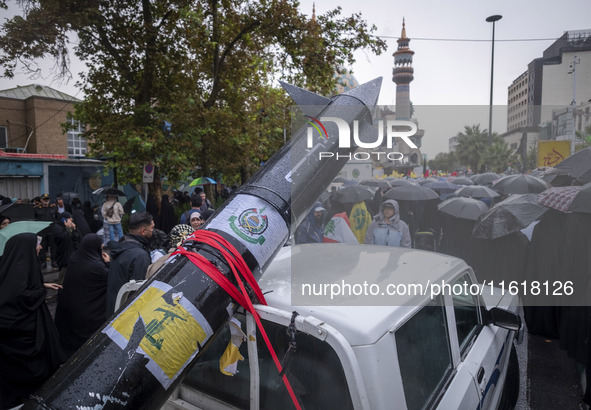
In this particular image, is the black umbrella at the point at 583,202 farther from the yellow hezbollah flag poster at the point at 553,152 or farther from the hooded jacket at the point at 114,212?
the hooded jacket at the point at 114,212

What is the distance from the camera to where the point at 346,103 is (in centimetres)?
314

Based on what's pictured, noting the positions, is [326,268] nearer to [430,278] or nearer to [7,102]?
[430,278]

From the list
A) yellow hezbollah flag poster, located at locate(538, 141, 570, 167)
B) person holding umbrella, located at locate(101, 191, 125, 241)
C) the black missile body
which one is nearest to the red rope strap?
the black missile body

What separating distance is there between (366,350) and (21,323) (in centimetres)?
358

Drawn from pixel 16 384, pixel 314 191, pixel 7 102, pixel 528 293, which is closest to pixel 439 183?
pixel 528 293

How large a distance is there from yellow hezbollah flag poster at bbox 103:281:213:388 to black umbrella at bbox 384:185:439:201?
7240 millimetres

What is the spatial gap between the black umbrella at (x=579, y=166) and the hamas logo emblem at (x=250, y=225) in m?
5.10

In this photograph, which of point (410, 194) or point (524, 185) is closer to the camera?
point (410, 194)

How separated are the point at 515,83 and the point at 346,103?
9685cm

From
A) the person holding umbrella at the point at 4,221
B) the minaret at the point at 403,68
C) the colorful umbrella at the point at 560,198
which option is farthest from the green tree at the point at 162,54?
the minaret at the point at 403,68

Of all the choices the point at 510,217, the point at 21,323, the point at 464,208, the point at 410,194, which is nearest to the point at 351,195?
the point at 410,194

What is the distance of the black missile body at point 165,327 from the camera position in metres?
1.75

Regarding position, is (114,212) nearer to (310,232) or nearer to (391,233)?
(310,232)

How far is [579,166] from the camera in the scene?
18.4 ft
